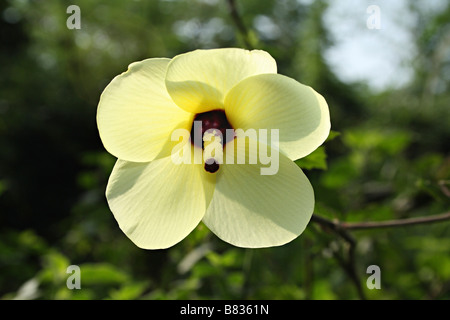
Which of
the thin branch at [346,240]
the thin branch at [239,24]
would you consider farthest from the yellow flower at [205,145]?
the thin branch at [239,24]

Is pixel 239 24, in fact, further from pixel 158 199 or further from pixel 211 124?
pixel 158 199

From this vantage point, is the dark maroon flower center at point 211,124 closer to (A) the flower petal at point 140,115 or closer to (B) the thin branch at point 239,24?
(A) the flower petal at point 140,115

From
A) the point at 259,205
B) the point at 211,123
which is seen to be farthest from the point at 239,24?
the point at 259,205

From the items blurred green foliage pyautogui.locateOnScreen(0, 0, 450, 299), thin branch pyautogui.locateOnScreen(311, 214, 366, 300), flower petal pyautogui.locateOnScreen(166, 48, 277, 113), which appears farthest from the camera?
blurred green foliage pyautogui.locateOnScreen(0, 0, 450, 299)

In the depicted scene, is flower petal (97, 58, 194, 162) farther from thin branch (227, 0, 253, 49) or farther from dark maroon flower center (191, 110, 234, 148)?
thin branch (227, 0, 253, 49)

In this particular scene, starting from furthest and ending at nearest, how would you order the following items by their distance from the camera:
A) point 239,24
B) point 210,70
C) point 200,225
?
point 239,24
point 200,225
point 210,70

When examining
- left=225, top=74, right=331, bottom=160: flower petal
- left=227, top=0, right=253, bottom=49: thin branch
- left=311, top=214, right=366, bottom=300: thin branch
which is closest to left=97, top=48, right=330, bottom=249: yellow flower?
left=225, top=74, right=331, bottom=160: flower petal
